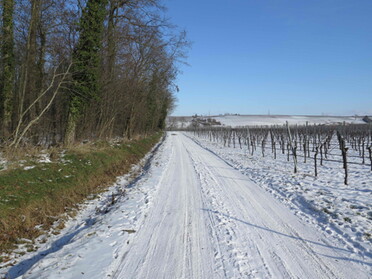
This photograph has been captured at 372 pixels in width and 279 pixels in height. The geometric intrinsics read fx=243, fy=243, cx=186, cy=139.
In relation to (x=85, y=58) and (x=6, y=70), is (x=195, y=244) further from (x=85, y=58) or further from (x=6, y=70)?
(x=6, y=70)

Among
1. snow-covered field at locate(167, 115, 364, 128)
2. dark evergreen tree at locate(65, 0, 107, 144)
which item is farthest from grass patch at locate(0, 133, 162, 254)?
snow-covered field at locate(167, 115, 364, 128)

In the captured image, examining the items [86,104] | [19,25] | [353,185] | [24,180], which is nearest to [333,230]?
[353,185]

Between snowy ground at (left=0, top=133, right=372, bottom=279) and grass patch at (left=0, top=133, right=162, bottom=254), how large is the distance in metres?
0.57

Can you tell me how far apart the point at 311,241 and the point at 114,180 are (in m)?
7.40

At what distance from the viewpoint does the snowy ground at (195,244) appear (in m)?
3.36

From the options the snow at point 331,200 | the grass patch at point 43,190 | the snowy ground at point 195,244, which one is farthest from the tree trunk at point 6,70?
the snow at point 331,200

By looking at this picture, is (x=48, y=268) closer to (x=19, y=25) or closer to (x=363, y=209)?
(x=363, y=209)

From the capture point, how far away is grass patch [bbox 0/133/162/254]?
15.9ft

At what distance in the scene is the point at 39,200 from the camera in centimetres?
586

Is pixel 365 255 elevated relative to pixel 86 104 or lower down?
lower down

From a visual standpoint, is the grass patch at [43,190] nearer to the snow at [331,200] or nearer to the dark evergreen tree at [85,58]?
the dark evergreen tree at [85,58]

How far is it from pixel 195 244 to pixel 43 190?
178 inches

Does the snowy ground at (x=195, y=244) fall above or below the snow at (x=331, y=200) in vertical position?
above

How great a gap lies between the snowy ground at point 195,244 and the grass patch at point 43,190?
1.88 ft
